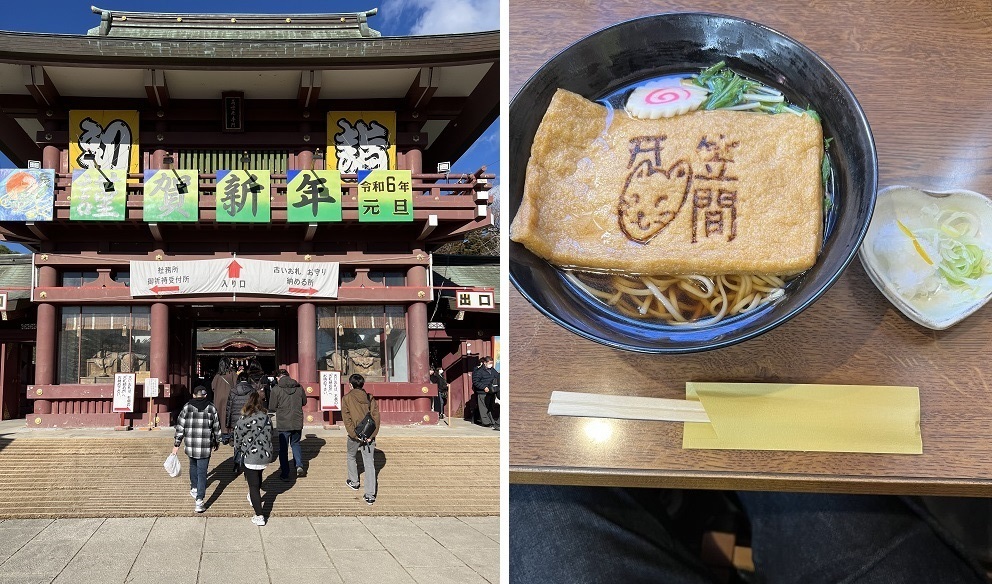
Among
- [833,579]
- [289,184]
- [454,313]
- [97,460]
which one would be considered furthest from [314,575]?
[454,313]

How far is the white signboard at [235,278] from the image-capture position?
1001cm

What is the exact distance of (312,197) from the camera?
980 cm

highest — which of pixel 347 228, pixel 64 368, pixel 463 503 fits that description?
pixel 347 228

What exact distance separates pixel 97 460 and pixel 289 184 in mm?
4205

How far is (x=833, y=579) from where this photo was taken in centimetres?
166

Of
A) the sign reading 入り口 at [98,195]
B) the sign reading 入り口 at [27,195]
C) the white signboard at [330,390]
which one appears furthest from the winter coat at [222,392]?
the sign reading 入り口 at [27,195]

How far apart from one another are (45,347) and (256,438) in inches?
260

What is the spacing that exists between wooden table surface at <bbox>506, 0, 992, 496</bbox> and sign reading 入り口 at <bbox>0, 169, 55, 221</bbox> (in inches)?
395

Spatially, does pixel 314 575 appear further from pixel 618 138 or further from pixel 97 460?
pixel 97 460

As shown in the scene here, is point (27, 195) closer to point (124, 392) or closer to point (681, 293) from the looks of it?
point (124, 392)

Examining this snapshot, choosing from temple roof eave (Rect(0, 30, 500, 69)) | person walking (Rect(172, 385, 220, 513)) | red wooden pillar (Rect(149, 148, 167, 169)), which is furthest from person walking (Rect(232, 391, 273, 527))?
red wooden pillar (Rect(149, 148, 167, 169))

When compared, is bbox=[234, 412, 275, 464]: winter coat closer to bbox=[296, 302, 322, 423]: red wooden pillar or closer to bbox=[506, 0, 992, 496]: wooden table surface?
bbox=[506, 0, 992, 496]: wooden table surface

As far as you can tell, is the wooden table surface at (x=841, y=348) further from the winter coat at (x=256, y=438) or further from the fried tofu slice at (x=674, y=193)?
the winter coat at (x=256, y=438)

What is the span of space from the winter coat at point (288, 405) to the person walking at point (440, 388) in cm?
451
